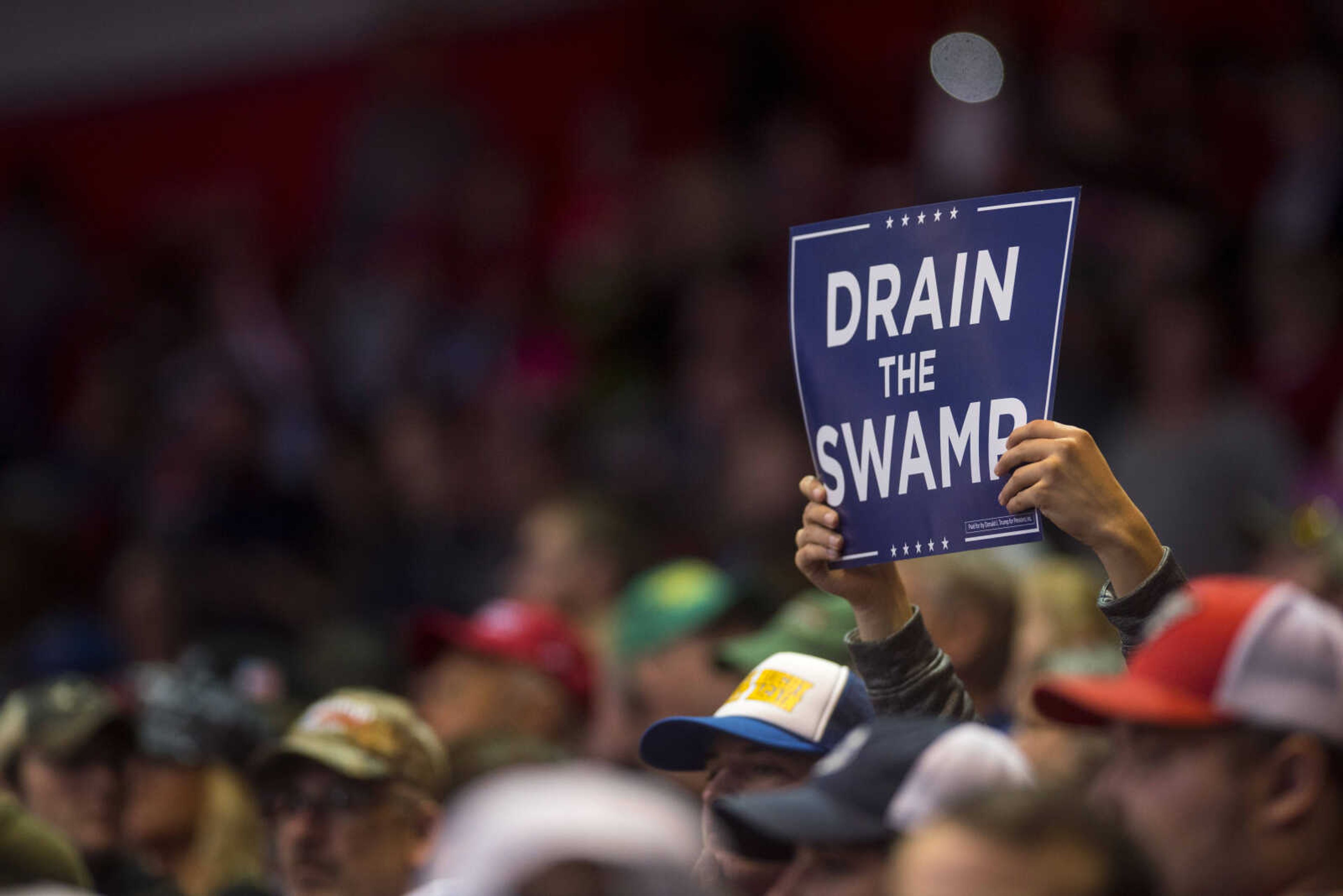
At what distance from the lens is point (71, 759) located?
4.39m

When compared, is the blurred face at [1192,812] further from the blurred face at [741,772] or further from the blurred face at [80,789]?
the blurred face at [80,789]

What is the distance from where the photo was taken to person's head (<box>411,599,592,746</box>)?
499 cm

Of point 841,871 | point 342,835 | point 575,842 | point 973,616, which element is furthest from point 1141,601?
point 342,835

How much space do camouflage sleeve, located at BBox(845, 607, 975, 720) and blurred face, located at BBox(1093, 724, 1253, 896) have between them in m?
0.70

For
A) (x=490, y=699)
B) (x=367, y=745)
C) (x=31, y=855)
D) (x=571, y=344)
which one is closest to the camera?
(x=31, y=855)

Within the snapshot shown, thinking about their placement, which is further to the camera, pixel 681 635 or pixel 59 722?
pixel 681 635

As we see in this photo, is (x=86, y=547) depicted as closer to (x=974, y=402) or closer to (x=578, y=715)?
(x=578, y=715)

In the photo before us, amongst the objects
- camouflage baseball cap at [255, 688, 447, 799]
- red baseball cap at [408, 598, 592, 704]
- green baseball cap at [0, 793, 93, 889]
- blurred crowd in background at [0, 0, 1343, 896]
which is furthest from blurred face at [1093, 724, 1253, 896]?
red baseball cap at [408, 598, 592, 704]

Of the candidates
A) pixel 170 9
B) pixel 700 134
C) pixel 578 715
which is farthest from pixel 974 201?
pixel 170 9

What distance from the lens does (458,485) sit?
8352 mm

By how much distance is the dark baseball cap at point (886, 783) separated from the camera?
2.24 metres

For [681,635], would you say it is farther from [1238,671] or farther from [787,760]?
[1238,671]

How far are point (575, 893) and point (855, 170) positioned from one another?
6988 mm

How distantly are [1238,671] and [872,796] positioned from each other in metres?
0.44
